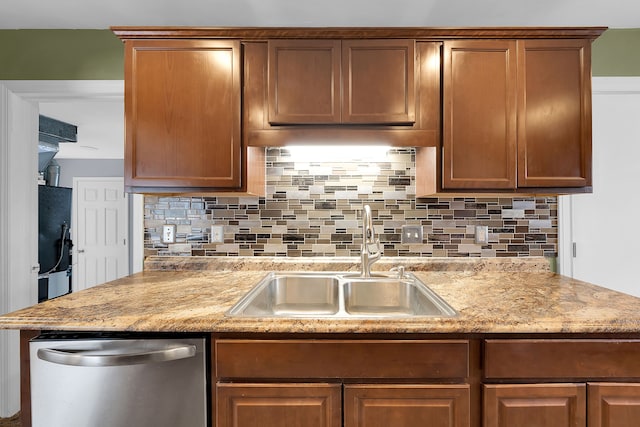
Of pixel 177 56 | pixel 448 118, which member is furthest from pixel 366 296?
pixel 177 56

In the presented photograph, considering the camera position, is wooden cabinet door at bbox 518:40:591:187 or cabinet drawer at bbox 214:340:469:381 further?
wooden cabinet door at bbox 518:40:591:187

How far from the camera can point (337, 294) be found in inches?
68.4

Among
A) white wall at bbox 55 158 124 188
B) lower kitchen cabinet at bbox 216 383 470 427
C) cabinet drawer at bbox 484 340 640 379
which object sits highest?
white wall at bbox 55 158 124 188

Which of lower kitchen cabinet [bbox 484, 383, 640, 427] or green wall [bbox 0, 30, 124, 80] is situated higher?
green wall [bbox 0, 30, 124, 80]

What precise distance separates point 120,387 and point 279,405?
50 cm

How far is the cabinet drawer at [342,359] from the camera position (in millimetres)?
1115

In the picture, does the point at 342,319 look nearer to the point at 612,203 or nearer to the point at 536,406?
the point at 536,406

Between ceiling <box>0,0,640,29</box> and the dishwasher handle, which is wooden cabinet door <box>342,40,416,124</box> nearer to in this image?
ceiling <box>0,0,640,29</box>

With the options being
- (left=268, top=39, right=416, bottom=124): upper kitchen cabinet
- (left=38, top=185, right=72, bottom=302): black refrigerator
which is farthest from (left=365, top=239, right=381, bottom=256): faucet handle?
(left=38, top=185, right=72, bottom=302): black refrigerator

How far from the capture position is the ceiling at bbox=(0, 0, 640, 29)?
185cm

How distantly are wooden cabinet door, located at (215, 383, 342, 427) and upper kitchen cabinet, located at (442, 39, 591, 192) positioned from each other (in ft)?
3.49

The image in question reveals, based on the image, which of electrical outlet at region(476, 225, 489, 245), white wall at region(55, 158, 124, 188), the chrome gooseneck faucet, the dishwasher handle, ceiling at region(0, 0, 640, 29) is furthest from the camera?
white wall at region(55, 158, 124, 188)

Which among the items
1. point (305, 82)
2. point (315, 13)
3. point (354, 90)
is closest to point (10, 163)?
point (305, 82)

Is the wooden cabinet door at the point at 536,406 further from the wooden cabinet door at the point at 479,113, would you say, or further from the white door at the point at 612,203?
the white door at the point at 612,203
